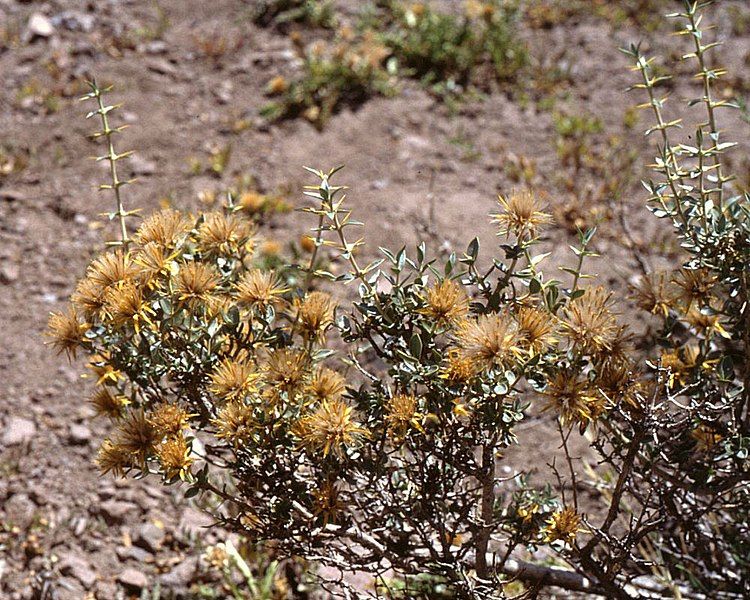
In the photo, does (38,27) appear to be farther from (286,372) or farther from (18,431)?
(286,372)

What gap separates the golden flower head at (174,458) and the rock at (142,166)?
3230mm

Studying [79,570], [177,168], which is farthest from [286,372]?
[177,168]

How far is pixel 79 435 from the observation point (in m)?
3.67

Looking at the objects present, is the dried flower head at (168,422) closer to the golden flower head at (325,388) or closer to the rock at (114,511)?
the golden flower head at (325,388)

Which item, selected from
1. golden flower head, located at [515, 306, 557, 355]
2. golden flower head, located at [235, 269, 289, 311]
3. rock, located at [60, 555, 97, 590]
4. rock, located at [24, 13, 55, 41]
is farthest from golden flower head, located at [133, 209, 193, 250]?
rock, located at [24, 13, 55, 41]

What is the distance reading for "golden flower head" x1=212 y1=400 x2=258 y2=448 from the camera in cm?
201

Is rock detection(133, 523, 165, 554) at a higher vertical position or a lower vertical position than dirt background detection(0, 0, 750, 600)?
lower

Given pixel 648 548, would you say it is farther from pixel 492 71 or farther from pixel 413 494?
pixel 492 71

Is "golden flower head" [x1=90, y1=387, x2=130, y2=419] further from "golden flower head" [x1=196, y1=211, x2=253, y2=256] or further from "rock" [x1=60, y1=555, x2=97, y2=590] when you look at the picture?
"rock" [x1=60, y1=555, x2=97, y2=590]

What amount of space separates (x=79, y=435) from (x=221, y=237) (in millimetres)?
1766

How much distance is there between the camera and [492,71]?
5.70 metres

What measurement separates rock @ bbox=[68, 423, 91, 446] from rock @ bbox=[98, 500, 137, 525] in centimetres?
33

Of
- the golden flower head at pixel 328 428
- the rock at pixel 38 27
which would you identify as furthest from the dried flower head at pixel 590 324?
the rock at pixel 38 27

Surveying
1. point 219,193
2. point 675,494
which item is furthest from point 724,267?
point 219,193
